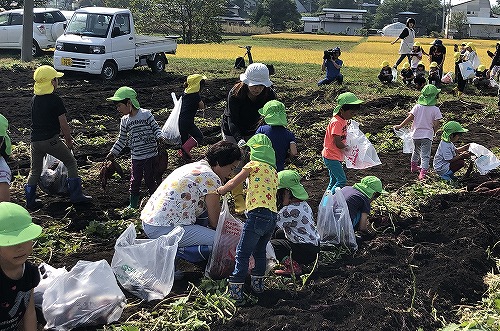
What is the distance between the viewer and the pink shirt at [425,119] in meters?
8.86

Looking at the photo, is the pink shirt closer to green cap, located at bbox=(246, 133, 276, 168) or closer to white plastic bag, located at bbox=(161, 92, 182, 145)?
white plastic bag, located at bbox=(161, 92, 182, 145)

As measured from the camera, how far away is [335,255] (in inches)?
235

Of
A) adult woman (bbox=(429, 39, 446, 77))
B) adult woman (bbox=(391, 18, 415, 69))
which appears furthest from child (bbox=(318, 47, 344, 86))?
adult woman (bbox=(429, 39, 446, 77))

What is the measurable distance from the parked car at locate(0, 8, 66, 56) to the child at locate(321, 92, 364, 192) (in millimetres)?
19195

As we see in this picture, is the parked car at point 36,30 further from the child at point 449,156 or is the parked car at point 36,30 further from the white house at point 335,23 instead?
the white house at point 335,23

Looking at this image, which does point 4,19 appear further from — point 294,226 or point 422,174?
point 294,226

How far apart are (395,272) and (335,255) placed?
0.64 metres

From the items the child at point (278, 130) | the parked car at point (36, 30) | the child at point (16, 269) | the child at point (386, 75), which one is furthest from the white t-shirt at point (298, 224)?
the parked car at point (36, 30)

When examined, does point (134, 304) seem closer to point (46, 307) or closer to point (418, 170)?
point (46, 307)

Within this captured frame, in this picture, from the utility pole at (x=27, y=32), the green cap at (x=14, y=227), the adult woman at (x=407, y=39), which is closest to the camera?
the green cap at (x=14, y=227)

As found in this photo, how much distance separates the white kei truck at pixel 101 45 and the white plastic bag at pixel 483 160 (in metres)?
12.1

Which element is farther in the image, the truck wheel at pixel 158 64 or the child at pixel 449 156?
the truck wheel at pixel 158 64

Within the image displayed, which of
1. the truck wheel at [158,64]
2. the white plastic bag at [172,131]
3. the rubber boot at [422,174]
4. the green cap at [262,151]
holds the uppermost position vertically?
the truck wheel at [158,64]

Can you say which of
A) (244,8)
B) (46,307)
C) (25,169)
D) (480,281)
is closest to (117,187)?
(25,169)
